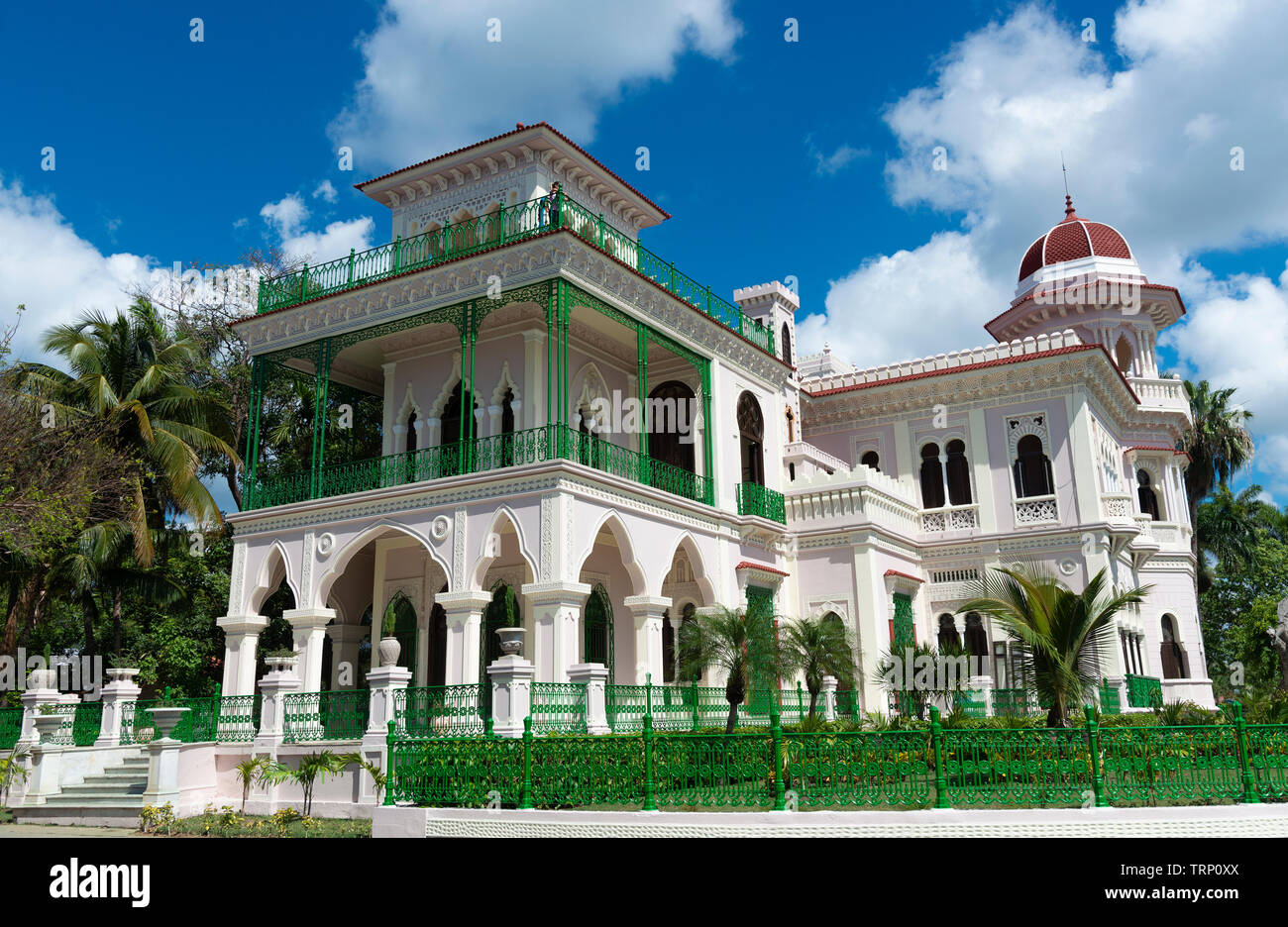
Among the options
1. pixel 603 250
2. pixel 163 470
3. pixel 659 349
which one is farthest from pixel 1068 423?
pixel 163 470

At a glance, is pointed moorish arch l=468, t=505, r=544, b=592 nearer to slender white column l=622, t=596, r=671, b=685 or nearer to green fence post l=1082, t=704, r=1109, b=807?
slender white column l=622, t=596, r=671, b=685

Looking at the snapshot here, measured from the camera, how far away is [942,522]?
23406mm

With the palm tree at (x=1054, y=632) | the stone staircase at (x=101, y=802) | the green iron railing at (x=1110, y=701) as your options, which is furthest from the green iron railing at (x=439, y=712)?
the green iron railing at (x=1110, y=701)

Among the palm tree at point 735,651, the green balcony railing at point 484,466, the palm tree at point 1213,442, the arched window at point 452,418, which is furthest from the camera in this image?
the palm tree at point 1213,442

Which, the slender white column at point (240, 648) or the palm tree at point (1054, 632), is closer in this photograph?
the palm tree at point (1054, 632)

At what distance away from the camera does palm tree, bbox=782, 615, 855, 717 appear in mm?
17109

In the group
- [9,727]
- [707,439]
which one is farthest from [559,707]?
[9,727]

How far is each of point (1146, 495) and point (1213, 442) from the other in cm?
966

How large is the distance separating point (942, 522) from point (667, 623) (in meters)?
7.18

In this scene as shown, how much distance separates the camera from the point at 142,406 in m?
21.7

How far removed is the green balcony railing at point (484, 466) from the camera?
16406mm

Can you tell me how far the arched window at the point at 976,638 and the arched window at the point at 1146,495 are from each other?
8155mm

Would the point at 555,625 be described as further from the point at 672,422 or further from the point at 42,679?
the point at 42,679

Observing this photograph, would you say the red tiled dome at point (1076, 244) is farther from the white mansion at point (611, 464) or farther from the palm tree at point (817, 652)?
the palm tree at point (817, 652)
